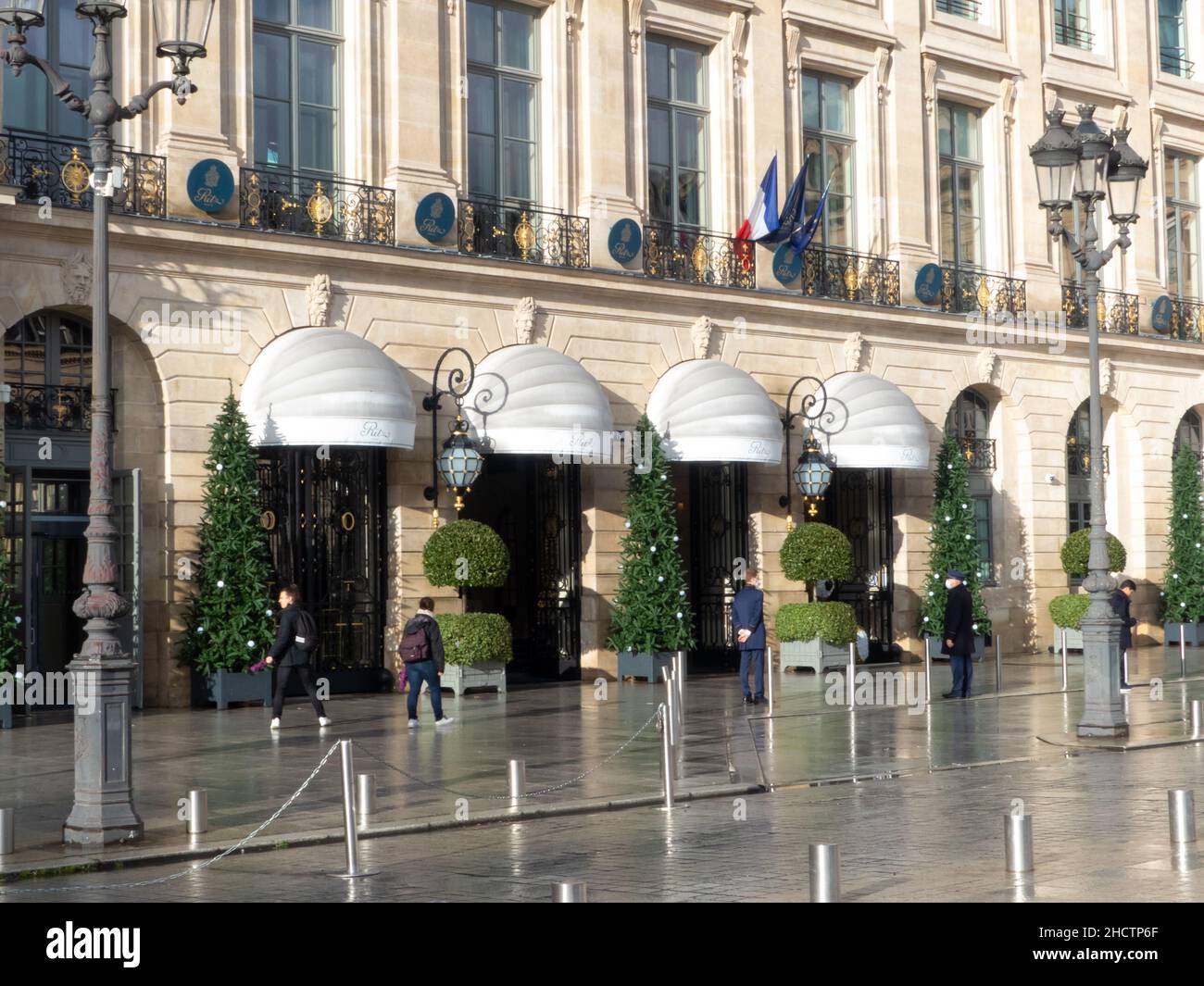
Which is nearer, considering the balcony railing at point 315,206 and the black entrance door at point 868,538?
the balcony railing at point 315,206

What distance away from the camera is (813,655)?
29.5m

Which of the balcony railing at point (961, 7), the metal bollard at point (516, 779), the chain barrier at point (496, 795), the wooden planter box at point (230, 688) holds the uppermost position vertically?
the balcony railing at point (961, 7)

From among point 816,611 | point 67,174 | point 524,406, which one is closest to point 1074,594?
point 816,611

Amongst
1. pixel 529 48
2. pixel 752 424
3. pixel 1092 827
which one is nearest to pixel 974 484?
pixel 752 424

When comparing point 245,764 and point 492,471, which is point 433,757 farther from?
point 492,471

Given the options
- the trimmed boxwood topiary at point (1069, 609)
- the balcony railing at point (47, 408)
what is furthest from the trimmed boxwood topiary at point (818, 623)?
the balcony railing at point (47, 408)

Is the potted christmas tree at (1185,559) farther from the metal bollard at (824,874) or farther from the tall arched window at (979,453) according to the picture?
the metal bollard at (824,874)

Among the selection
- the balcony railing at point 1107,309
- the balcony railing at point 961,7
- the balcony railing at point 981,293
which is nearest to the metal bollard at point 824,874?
the balcony railing at point 981,293

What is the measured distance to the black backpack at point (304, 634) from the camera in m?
21.0

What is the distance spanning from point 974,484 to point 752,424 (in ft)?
26.3

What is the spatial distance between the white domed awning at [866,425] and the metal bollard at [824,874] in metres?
22.0

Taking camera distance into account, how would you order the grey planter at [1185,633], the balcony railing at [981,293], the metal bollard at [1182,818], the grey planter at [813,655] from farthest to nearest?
1. the grey planter at [1185,633]
2. the balcony railing at [981,293]
3. the grey planter at [813,655]
4. the metal bollard at [1182,818]

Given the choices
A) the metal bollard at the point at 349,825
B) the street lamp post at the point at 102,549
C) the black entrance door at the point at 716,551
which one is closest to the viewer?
the metal bollard at the point at 349,825

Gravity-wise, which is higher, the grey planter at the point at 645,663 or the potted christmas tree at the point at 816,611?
the potted christmas tree at the point at 816,611
